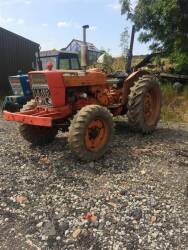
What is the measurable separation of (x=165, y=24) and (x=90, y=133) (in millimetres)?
8235

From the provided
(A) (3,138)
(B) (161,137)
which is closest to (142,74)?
(B) (161,137)

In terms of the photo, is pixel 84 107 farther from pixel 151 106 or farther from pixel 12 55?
pixel 12 55

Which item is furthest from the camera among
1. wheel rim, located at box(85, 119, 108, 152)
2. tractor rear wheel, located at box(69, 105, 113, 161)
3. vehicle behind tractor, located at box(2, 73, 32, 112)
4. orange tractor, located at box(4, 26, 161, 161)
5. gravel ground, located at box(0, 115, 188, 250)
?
vehicle behind tractor, located at box(2, 73, 32, 112)

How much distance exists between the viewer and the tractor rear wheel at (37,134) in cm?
698

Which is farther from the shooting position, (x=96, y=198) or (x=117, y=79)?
(x=117, y=79)

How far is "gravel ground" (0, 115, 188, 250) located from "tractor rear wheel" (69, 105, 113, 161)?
0.62 ft

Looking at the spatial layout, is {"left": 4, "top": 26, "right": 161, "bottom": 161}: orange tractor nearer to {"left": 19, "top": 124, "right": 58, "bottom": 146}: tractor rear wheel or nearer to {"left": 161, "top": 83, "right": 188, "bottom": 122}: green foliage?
{"left": 19, "top": 124, "right": 58, "bottom": 146}: tractor rear wheel

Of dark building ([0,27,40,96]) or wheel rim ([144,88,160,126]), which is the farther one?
dark building ([0,27,40,96])

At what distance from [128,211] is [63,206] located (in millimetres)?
777

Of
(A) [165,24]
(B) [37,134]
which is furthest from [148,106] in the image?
(A) [165,24]

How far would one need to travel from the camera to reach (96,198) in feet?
15.9

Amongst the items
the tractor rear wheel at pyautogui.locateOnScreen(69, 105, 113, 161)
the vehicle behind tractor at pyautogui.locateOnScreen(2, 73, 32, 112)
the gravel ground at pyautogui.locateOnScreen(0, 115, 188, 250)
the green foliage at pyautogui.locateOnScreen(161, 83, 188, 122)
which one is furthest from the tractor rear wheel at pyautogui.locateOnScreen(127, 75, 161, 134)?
the vehicle behind tractor at pyautogui.locateOnScreen(2, 73, 32, 112)

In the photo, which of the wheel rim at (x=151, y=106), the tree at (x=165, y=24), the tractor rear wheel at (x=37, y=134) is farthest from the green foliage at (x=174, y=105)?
the tractor rear wheel at (x=37, y=134)

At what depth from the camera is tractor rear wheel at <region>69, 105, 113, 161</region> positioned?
5.89 meters
